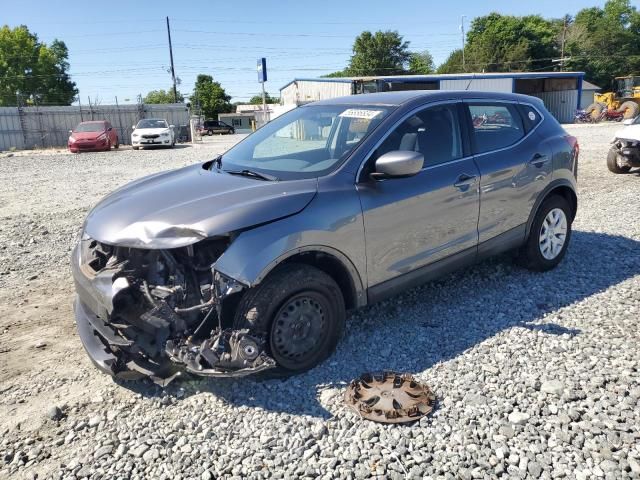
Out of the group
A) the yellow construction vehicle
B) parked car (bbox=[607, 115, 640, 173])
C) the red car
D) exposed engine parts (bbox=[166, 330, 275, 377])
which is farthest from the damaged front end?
the yellow construction vehicle

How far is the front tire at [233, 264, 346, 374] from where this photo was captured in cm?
329

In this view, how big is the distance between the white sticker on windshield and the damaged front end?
164 centimetres

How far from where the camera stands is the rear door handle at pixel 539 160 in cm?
507

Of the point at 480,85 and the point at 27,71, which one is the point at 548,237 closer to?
the point at 480,85

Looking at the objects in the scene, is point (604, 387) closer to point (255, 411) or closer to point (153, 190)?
point (255, 411)

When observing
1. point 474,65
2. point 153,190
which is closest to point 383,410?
point 153,190

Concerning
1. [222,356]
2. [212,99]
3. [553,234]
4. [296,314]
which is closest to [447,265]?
[296,314]

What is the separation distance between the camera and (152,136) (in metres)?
25.1

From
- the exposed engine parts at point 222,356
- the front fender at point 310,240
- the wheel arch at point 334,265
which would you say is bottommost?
the exposed engine parts at point 222,356

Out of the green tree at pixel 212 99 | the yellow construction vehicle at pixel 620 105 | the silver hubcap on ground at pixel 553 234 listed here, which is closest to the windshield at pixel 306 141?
the silver hubcap on ground at pixel 553 234

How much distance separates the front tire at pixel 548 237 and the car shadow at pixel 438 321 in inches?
5.4

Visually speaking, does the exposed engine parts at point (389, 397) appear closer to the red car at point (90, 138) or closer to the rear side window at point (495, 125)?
the rear side window at point (495, 125)

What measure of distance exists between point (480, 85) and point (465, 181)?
42.4m

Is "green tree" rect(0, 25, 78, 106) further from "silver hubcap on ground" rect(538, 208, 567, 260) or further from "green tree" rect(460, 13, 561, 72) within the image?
"silver hubcap on ground" rect(538, 208, 567, 260)
